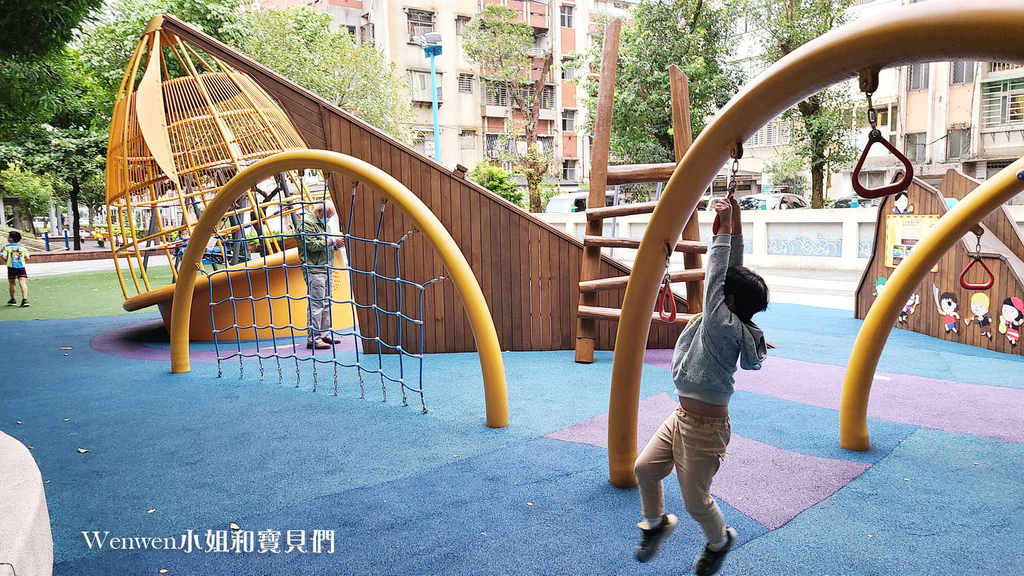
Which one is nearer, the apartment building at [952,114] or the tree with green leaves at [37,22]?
the tree with green leaves at [37,22]

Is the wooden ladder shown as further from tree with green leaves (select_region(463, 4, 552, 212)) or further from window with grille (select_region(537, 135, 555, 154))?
window with grille (select_region(537, 135, 555, 154))

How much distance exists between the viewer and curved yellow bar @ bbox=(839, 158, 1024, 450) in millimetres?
3291

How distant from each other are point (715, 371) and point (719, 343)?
0.10 m

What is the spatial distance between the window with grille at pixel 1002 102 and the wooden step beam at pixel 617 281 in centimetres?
2191

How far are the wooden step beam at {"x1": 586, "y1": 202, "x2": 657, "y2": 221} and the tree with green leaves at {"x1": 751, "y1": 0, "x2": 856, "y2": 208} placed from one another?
1199 cm

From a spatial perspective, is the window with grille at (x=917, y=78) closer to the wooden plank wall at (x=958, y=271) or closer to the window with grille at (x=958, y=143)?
the window with grille at (x=958, y=143)

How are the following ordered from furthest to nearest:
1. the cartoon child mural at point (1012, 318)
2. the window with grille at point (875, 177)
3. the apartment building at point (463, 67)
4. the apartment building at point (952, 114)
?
the apartment building at point (463, 67)
the window with grille at point (875, 177)
the apartment building at point (952, 114)
the cartoon child mural at point (1012, 318)

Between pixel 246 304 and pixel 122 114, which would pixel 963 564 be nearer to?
pixel 246 304

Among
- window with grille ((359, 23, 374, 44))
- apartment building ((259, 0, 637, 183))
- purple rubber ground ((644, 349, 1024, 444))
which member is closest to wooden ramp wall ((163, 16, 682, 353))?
purple rubber ground ((644, 349, 1024, 444))

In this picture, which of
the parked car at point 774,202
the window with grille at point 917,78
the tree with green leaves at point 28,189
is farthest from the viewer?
the tree with green leaves at point 28,189

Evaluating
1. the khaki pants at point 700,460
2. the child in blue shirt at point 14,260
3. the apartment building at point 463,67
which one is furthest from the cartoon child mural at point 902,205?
the apartment building at point 463,67

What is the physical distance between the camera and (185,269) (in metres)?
5.73

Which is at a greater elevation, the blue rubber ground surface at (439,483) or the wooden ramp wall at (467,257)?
the wooden ramp wall at (467,257)

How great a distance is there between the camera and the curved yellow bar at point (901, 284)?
3.29 meters
